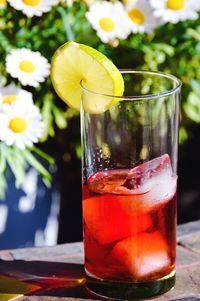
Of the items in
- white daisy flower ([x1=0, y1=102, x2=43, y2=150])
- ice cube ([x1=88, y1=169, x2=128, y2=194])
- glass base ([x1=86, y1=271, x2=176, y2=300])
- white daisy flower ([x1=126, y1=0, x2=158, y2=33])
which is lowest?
glass base ([x1=86, y1=271, x2=176, y2=300])

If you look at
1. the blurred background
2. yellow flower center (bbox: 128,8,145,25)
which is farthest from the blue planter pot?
yellow flower center (bbox: 128,8,145,25)

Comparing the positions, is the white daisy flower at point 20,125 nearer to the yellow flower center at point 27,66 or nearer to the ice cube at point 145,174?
the yellow flower center at point 27,66

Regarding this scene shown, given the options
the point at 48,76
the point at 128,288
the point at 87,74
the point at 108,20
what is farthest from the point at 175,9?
the point at 128,288

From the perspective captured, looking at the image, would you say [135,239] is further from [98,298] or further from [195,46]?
[195,46]

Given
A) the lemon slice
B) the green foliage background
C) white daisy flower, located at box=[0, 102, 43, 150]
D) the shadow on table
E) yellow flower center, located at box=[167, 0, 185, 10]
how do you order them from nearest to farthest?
1. the lemon slice
2. the shadow on table
3. white daisy flower, located at box=[0, 102, 43, 150]
4. the green foliage background
5. yellow flower center, located at box=[167, 0, 185, 10]

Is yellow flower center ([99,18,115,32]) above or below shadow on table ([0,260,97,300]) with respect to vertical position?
above

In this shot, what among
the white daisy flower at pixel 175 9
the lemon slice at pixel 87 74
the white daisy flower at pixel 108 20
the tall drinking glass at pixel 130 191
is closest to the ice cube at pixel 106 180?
the tall drinking glass at pixel 130 191

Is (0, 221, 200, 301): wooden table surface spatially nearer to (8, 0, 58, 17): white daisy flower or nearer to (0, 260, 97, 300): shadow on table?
(0, 260, 97, 300): shadow on table

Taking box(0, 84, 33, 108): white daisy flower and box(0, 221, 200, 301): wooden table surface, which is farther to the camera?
box(0, 84, 33, 108): white daisy flower
